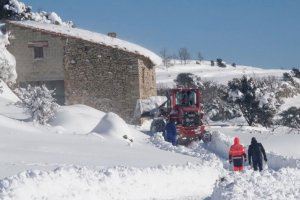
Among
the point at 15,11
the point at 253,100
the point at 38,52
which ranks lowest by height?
the point at 253,100

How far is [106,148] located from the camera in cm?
2095

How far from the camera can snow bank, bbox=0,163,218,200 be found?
1204cm

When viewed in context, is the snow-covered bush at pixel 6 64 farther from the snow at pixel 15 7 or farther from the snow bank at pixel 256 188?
the snow bank at pixel 256 188

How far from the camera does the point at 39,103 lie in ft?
82.7

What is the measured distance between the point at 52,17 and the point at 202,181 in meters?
36.2

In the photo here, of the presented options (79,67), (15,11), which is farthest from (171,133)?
(15,11)

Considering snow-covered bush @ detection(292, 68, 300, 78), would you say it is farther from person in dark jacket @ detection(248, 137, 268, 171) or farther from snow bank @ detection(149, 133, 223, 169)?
person in dark jacket @ detection(248, 137, 268, 171)

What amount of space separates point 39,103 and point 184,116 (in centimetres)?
693

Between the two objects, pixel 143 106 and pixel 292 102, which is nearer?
pixel 143 106

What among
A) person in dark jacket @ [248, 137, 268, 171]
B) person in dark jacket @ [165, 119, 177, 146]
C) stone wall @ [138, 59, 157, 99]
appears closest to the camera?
person in dark jacket @ [248, 137, 268, 171]

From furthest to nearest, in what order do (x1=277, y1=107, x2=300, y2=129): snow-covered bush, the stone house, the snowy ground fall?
(x1=277, y1=107, x2=300, y2=129): snow-covered bush
the stone house
the snowy ground

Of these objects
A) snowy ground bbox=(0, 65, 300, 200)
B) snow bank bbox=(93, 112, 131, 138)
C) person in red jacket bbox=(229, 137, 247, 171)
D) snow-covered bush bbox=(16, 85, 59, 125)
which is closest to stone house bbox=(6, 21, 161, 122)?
snowy ground bbox=(0, 65, 300, 200)

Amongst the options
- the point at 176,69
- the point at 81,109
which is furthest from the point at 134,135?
the point at 176,69

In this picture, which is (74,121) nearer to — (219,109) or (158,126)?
(158,126)
